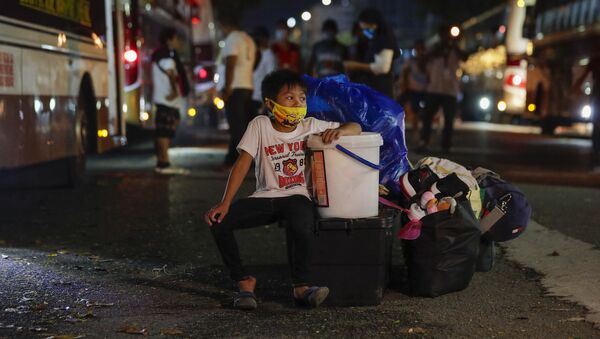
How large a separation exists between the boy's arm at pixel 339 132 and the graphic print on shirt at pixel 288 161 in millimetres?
256

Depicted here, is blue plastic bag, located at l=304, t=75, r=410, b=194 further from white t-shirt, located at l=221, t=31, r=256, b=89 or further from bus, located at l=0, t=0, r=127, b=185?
white t-shirt, located at l=221, t=31, r=256, b=89

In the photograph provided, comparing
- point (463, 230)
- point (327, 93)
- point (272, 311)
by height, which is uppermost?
point (327, 93)

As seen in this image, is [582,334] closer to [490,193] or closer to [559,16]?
[490,193]

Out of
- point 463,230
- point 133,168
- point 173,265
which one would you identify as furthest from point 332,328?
point 133,168

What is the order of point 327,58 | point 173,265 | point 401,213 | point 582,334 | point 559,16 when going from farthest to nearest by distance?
point 559,16, point 327,58, point 173,265, point 401,213, point 582,334

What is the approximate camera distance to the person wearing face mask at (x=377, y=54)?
10.6 meters

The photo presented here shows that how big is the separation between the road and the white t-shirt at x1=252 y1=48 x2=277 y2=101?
2.73m

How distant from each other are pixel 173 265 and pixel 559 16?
1774 centimetres

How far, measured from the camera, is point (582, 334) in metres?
5.13

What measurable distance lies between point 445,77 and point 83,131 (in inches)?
254

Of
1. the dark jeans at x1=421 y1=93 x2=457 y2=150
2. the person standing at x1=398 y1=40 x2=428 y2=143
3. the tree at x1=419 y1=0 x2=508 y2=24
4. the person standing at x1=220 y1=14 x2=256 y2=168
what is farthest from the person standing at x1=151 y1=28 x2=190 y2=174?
the tree at x1=419 y1=0 x2=508 y2=24

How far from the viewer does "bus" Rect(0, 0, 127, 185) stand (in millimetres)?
9133

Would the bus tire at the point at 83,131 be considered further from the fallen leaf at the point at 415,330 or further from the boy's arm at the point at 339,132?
the fallen leaf at the point at 415,330

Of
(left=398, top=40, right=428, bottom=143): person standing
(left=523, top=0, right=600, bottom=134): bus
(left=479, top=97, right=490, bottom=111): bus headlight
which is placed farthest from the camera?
(left=479, top=97, right=490, bottom=111): bus headlight
